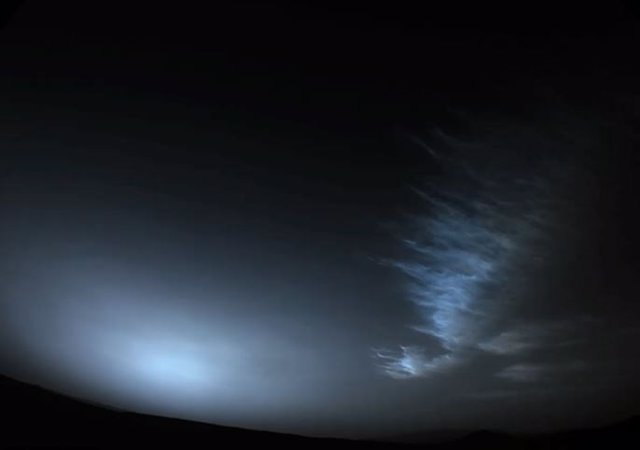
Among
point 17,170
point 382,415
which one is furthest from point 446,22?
point 382,415

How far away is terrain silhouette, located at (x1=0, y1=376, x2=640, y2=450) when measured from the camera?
2.73m

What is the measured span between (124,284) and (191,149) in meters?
0.60

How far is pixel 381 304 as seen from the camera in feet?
6.98

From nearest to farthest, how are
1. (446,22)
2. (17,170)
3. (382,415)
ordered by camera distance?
(446,22) < (17,170) < (382,415)

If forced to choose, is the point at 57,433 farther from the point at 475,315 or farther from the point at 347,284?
the point at 475,315

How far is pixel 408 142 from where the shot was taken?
5.42ft

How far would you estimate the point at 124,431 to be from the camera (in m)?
2.79

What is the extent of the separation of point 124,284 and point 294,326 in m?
0.58

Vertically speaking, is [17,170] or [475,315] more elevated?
[17,170]

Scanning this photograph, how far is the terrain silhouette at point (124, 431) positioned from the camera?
8.95ft

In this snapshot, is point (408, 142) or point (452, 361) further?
point (452, 361)

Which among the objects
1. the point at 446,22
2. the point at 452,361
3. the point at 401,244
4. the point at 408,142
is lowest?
the point at 452,361

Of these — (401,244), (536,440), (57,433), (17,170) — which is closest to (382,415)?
(536,440)

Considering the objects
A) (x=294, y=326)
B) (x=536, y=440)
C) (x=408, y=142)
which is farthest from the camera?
(x=536, y=440)
